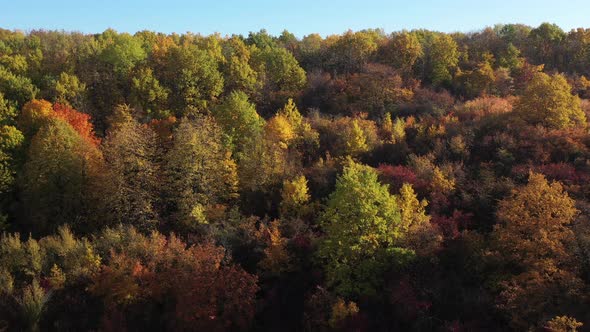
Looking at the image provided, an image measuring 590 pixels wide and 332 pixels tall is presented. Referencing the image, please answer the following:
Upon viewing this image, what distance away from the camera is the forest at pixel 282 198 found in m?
27.0

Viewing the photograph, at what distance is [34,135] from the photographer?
46469mm

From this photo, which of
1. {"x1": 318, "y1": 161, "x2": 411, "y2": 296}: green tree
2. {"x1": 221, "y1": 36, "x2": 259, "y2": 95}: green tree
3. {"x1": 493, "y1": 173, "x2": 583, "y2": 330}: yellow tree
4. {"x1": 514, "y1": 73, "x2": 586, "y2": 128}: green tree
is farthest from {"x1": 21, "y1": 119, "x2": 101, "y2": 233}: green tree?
{"x1": 514, "y1": 73, "x2": 586, "y2": 128}: green tree

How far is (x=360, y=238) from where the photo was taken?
28891mm

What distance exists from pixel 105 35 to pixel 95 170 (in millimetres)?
45021

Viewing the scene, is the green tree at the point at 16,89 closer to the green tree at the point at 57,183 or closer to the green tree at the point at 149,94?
the green tree at the point at 149,94

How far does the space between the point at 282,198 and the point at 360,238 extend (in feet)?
37.8

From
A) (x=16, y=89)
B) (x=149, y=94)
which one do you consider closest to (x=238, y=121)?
(x=149, y=94)

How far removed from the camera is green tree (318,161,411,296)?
28797mm

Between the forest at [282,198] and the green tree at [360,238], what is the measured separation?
0.41 ft

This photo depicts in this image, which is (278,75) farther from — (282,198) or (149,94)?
(282,198)

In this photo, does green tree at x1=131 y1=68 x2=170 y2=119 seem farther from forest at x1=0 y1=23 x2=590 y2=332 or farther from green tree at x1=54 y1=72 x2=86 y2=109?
green tree at x1=54 y1=72 x2=86 y2=109

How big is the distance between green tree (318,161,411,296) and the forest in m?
0.13

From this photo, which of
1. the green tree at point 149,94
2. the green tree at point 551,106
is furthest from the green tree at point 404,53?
the green tree at point 149,94

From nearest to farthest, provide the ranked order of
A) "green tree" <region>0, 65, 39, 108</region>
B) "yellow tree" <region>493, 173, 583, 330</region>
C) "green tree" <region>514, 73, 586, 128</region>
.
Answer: "yellow tree" <region>493, 173, 583, 330</region>
"green tree" <region>514, 73, 586, 128</region>
"green tree" <region>0, 65, 39, 108</region>
